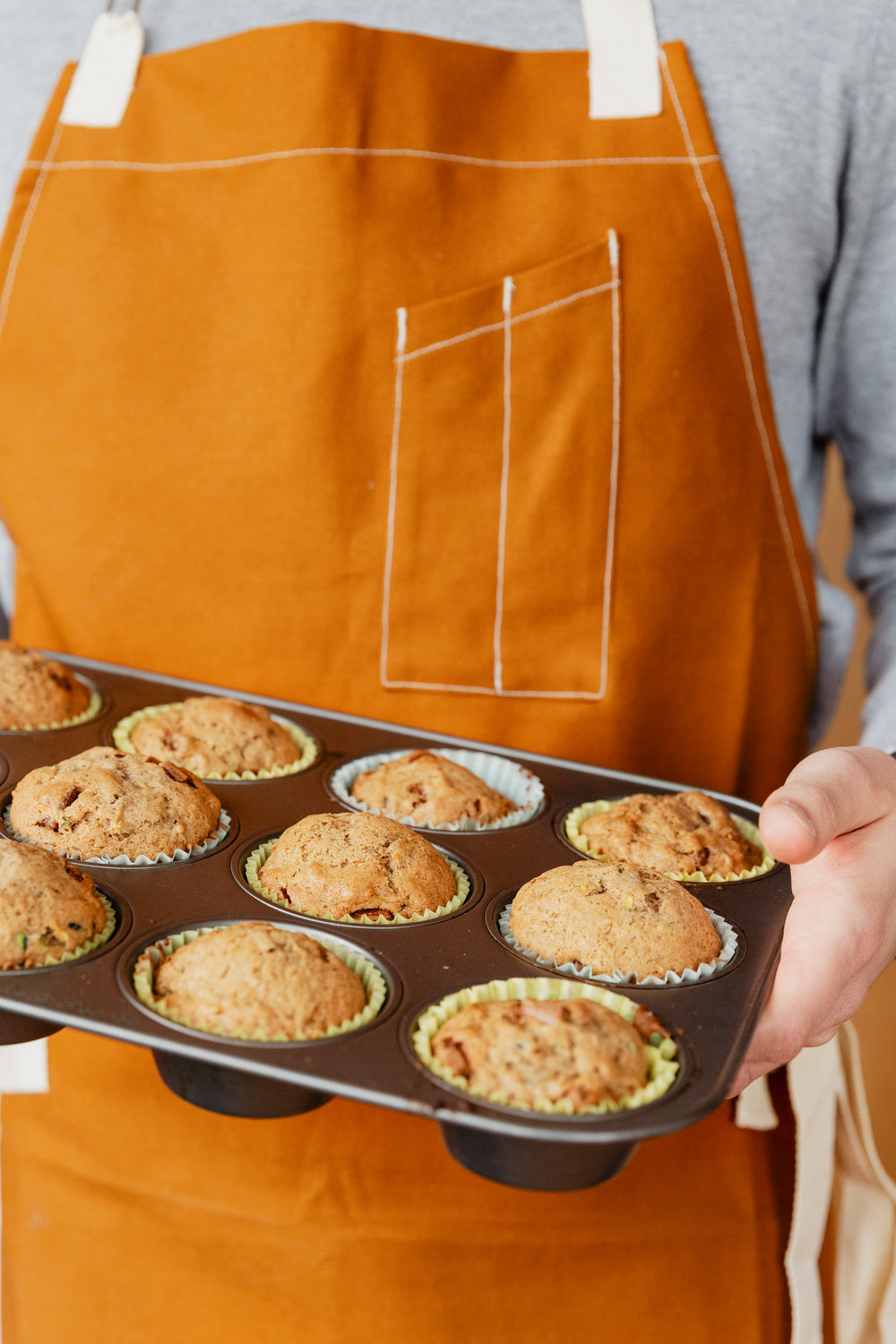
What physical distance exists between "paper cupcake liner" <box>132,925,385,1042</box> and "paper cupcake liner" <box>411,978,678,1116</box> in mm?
94

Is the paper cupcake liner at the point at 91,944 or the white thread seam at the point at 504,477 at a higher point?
the white thread seam at the point at 504,477

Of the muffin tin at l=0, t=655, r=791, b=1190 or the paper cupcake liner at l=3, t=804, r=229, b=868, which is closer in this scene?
the muffin tin at l=0, t=655, r=791, b=1190

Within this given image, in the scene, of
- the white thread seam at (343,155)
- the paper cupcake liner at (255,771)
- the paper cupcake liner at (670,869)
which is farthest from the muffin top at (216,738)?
the white thread seam at (343,155)

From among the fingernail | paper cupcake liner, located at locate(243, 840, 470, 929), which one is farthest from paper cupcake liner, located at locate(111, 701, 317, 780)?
the fingernail

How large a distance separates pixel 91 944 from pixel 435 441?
3.75ft

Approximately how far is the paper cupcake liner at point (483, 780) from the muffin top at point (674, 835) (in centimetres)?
14

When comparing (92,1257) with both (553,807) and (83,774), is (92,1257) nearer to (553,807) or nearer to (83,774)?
(83,774)

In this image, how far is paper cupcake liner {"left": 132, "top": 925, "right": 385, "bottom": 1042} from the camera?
5.07ft

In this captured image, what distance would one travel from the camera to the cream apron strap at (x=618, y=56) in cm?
219

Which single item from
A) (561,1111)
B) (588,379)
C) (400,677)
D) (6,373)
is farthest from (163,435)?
(561,1111)

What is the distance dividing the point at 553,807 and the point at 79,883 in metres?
0.88

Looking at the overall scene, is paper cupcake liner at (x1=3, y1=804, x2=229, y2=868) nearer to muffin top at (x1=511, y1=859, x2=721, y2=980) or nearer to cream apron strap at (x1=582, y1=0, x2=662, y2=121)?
muffin top at (x1=511, y1=859, x2=721, y2=980)

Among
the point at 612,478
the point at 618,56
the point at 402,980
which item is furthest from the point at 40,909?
the point at 618,56

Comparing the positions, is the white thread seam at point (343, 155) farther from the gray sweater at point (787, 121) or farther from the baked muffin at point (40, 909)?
the baked muffin at point (40, 909)
